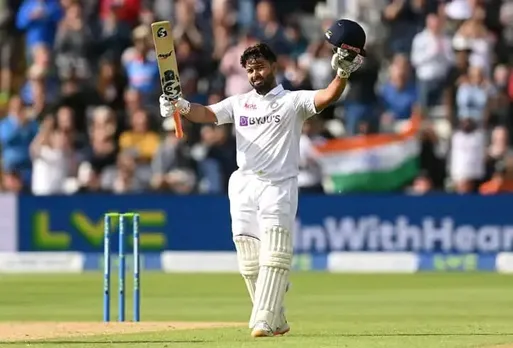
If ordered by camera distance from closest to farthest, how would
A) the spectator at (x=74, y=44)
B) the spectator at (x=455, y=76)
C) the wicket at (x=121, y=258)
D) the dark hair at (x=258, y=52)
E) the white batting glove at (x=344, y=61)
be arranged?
the white batting glove at (x=344, y=61)
the dark hair at (x=258, y=52)
the wicket at (x=121, y=258)
the spectator at (x=455, y=76)
the spectator at (x=74, y=44)

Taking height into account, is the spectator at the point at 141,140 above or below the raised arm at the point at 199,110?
below

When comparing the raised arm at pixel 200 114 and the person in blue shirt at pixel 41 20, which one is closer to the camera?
the raised arm at pixel 200 114

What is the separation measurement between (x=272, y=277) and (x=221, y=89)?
934cm

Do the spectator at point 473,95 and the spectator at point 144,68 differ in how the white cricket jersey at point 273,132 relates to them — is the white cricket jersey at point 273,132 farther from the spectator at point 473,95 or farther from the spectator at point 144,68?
the spectator at point 144,68

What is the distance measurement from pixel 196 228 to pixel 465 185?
3.01 m

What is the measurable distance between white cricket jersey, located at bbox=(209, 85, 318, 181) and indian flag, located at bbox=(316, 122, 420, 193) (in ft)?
26.2

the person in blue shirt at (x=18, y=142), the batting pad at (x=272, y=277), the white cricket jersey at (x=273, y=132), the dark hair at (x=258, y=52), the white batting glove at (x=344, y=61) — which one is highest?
the dark hair at (x=258, y=52)

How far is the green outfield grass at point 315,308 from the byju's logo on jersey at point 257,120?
1.24 meters

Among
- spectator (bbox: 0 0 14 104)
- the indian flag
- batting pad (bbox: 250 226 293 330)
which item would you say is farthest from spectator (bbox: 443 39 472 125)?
batting pad (bbox: 250 226 293 330)

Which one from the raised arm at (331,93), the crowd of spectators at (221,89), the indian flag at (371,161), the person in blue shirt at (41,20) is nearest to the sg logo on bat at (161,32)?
the raised arm at (331,93)

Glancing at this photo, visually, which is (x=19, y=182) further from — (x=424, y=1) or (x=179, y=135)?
(x=179, y=135)

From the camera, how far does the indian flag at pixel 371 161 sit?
16969 mm

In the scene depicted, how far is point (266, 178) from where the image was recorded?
29.2 feet

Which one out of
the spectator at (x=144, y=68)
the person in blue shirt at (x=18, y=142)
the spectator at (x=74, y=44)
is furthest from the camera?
the spectator at (x=74, y=44)
